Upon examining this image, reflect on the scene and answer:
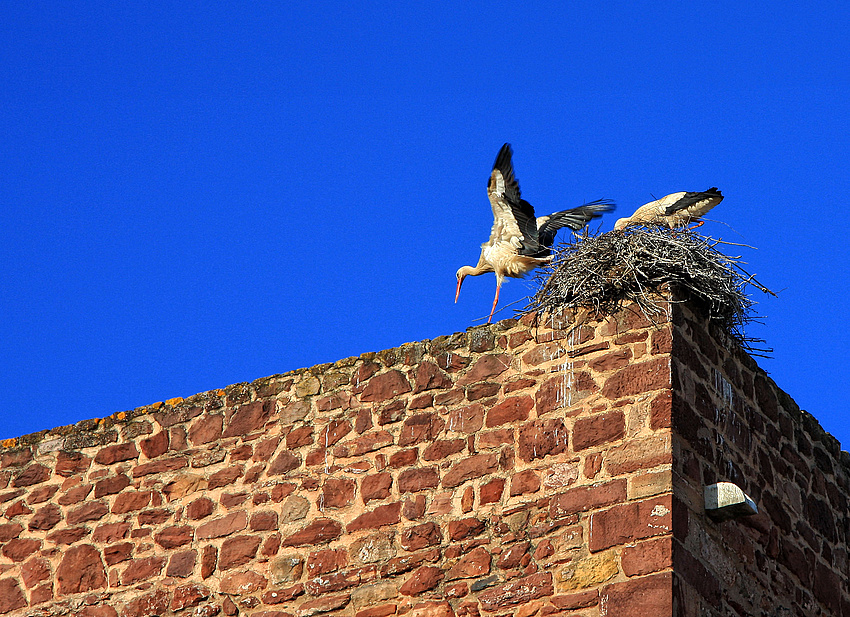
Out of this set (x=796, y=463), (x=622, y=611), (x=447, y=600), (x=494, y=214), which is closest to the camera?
(x=622, y=611)

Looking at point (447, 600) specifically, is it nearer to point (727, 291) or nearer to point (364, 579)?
point (364, 579)

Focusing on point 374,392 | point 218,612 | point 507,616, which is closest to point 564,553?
point 507,616

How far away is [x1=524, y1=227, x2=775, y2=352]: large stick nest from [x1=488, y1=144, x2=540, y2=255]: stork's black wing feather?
113cm

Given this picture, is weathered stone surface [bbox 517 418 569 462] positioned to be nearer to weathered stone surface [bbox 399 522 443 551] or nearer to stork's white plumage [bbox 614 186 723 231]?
weathered stone surface [bbox 399 522 443 551]

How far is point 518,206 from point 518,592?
9.92 feet

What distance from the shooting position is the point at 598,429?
280 inches

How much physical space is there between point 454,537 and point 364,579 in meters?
0.56

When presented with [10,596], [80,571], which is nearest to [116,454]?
[80,571]

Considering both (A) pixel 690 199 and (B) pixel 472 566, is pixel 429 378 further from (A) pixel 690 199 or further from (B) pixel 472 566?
(A) pixel 690 199

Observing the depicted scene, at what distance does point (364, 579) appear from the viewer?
728 cm

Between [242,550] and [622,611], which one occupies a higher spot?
[242,550]

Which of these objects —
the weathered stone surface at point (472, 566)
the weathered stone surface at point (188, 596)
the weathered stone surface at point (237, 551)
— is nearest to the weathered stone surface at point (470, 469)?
the weathered stone surface at point (472, 566)

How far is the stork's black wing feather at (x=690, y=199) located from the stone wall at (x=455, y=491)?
4.94 feet

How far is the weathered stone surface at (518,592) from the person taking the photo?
22.3ft
